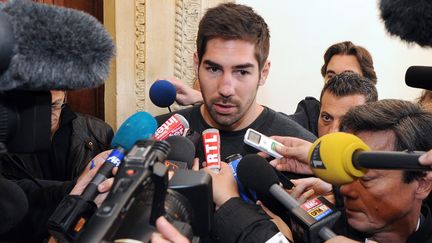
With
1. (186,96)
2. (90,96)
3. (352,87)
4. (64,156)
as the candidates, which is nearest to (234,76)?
(186,96)

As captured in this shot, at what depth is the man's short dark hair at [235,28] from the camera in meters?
1.44

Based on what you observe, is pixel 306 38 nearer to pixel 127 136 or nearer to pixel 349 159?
pixel 127 136

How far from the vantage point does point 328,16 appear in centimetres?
264

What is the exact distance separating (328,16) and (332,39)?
0.40 ft

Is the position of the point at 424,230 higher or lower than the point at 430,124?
lower

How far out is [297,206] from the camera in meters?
0.89

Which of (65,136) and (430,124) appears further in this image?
(65,136)

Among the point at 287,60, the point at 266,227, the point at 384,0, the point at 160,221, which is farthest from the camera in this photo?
the point at 287,60

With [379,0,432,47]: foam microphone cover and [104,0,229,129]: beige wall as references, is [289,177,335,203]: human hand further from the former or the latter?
[104,0,229,129]: beige wall

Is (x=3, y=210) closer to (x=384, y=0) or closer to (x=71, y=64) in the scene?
(x=71, y=64)

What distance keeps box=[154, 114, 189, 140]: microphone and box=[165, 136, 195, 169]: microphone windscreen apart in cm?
20

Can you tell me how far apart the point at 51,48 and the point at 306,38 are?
2.18 m

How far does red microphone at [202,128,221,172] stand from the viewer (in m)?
1.12

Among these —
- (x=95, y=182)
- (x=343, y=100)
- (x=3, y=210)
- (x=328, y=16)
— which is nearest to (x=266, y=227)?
(x=95, y=182)
